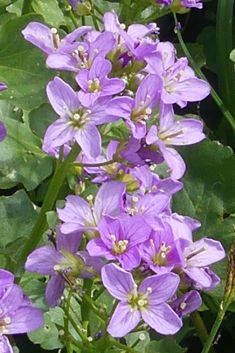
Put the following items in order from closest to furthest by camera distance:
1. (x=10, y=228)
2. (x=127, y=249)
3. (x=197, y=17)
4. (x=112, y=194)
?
(x=127, y=249) → (x=112, y=194) → (x=10, y=228) → (x=197, y=17)

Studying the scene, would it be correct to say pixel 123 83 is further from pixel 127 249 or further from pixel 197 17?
pixel 197 17

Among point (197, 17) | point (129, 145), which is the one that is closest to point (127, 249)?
point (129, 145)

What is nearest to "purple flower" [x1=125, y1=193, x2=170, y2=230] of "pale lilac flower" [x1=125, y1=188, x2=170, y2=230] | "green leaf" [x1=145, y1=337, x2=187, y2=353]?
"pale lilac flower" [x1=125, y1=188, x2=170, y2=230]

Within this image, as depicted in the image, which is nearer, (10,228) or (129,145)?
(129,145)

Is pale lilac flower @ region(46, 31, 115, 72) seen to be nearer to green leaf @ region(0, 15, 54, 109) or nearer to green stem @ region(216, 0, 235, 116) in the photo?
green leaf @ region(0, 15, 54, 109)

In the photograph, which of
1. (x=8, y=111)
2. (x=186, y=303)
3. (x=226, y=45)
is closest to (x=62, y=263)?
(x=186, y=303)

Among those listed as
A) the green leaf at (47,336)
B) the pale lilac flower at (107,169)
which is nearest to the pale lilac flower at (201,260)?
Result: the pale lilac flower at (107,169)
